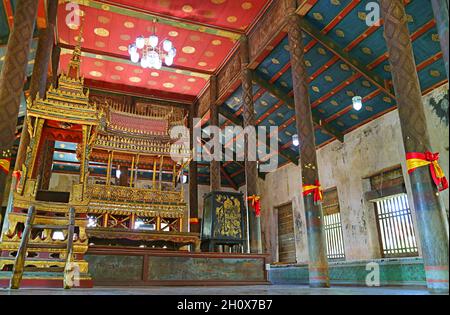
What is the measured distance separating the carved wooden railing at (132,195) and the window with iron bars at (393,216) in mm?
6148

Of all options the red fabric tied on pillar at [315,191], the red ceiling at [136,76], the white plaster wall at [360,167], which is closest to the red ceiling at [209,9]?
the red ceiling at [136,76]

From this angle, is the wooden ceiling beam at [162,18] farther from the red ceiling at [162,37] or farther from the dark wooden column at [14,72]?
the dark wooden column at [14,72]

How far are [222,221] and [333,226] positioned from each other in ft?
19.2

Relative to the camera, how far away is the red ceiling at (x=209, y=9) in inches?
400

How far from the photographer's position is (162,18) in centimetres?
1077

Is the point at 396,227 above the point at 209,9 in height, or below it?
below

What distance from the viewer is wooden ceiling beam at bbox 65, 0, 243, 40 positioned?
10180 mm

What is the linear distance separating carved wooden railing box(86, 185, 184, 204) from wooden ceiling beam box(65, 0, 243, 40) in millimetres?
5415

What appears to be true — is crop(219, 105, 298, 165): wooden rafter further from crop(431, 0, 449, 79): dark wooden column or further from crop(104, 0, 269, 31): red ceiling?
crop(431, 0, 449, 79): dark wooden column

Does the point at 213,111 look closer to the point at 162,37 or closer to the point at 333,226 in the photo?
the point at 162,37

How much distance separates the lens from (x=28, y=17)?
5.86 metres

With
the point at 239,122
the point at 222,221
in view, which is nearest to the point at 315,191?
the point at 222,221
